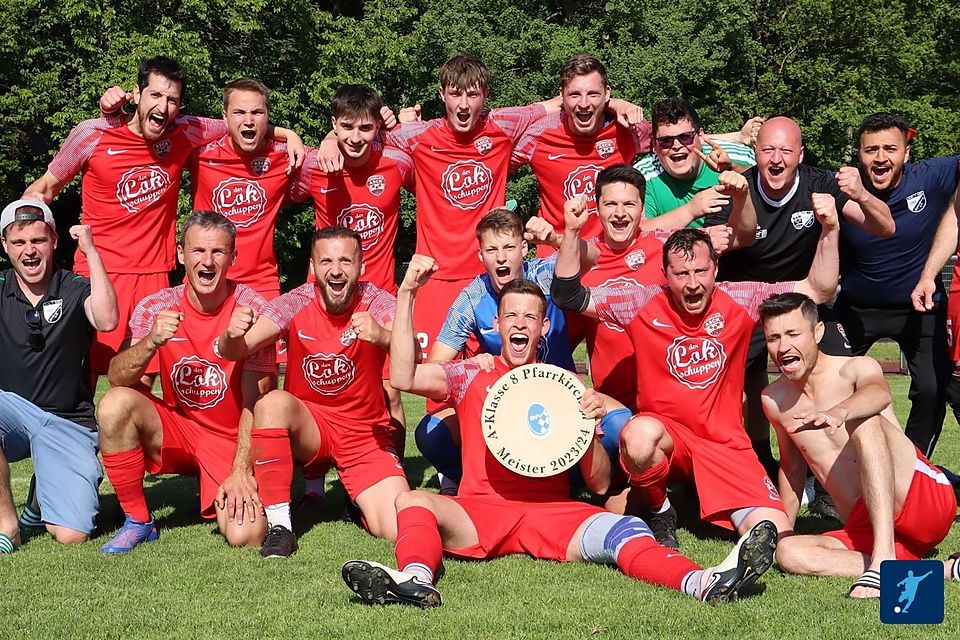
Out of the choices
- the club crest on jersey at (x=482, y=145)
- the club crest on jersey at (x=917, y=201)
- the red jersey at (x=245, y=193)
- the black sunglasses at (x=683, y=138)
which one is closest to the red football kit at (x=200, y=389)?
the red jersey at (x=245, y=193)

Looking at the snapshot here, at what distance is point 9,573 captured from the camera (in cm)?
544

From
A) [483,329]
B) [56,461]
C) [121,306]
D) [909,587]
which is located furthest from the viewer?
[121,306]

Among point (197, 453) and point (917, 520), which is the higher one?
point (917, 520)

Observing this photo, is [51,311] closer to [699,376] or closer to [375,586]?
[375,586]

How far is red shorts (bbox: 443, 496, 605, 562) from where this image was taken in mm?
5395

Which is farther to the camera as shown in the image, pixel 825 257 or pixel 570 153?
pixel 570 153

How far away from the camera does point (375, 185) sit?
25.3 ft

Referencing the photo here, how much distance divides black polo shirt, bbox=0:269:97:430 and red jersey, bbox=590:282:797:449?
10.8 feet

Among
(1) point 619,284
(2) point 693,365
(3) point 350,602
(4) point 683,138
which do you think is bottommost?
(3) point 350,602

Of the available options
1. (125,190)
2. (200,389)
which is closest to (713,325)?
(200,389)

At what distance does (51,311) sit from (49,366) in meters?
0.32

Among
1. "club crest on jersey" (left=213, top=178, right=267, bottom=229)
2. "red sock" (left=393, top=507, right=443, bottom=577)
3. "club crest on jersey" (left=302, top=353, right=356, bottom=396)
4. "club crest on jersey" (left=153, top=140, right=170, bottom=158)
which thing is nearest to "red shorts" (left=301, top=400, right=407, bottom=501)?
"club crest on jersey" (left=302, top=353, right=356, bottom=396)

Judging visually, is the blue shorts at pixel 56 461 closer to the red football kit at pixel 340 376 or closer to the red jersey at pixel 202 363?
the red jersey at pixel 202 363

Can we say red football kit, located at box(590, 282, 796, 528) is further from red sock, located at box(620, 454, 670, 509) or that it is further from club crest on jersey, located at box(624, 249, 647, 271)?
club crest on jersey, located at box(624, 249, 647, 271)
